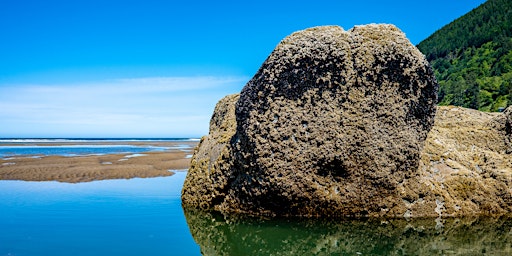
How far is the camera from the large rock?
720cm

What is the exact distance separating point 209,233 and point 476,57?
8975cm

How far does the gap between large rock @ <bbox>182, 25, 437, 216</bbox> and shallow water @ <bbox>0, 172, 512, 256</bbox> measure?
1.67ft

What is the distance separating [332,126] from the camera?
7.21 m

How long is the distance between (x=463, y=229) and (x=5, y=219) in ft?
26.6

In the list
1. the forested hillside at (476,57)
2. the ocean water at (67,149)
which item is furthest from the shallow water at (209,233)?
the forested hillside at (476,57)

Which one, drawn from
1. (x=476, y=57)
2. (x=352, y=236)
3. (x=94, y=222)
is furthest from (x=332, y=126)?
(x=476, y=57)

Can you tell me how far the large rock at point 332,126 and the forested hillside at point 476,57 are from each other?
186ft

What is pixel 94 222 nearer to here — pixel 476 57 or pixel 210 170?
pixel 210 170

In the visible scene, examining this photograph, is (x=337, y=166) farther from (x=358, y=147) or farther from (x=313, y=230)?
(x=313, y=230)

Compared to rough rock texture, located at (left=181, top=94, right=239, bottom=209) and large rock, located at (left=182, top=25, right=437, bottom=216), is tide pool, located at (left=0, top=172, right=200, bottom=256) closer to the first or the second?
rough rock texture, located at (left=181, top=94, right=239, bottom=209)

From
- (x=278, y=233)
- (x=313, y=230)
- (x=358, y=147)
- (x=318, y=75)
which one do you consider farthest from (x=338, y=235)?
(x=318, y=75)

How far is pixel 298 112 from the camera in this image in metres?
7.31

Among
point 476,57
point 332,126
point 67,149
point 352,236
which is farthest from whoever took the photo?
point 476,57

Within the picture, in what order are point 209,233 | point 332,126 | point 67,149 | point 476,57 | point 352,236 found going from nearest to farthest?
point 352,236 < point 209,233 < point 332,126 < point 67,149 < point 476,57
